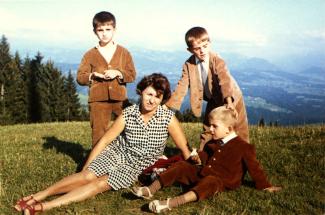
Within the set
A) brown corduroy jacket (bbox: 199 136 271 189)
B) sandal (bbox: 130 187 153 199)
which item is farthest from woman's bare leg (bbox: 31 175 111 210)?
brown corduroy jacket (bbox: 199 136 271 189)

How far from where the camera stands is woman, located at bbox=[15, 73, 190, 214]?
658cm

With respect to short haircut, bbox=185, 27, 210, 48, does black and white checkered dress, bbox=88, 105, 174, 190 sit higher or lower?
lower

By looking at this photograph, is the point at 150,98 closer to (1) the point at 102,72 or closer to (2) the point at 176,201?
(2) the point at 176,201

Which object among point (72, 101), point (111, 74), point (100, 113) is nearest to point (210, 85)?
point (111, 74)

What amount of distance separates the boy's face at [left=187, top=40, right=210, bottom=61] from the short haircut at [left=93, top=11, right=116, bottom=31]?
1.59 metres

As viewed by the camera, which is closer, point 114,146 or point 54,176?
point 114,146

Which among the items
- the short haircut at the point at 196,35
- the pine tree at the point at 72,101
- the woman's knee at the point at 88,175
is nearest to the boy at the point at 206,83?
the short haircut at the point at 196,35

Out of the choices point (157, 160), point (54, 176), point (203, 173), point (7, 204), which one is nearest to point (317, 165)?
point (203, 173)

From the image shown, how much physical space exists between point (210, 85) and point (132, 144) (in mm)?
2001

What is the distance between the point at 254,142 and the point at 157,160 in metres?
3.91

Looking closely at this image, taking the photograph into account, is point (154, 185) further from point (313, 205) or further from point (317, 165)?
point (317, 165)

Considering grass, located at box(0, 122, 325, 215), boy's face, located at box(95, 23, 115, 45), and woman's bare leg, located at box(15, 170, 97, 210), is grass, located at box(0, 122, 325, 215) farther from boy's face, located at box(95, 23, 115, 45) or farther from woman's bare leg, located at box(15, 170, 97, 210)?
boy's face, located at box(95, 23, 115, 45)

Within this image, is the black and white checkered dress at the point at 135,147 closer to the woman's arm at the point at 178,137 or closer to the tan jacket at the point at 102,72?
the woman's arm at the point at 178,137

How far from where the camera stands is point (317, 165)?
309 inches
